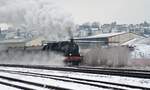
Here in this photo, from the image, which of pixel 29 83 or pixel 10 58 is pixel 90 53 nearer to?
pixel 10 58

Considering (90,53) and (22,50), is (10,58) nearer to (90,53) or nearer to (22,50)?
(22,50)

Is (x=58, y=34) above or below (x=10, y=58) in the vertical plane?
above

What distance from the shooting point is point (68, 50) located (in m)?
29.1

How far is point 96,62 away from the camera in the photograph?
31.2m

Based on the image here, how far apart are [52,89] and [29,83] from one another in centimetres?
248

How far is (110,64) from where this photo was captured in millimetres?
29906

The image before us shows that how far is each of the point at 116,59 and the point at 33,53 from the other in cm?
843

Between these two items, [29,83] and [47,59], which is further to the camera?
[47,59]

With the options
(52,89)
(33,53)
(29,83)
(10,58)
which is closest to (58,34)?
(33,53)

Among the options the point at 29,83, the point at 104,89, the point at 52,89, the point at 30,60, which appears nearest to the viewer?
the point at 104,89

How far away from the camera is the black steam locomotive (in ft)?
94.3

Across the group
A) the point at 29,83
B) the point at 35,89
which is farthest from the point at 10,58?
the point at 35,89

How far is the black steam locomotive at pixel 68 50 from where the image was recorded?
2875 centimetres

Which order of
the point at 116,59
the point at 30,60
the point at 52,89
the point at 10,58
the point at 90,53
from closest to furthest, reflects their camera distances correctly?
the point at 52,89 → the point at 116,59 → the point at 90,53 → the point at 30,60 → the point at 10,58
